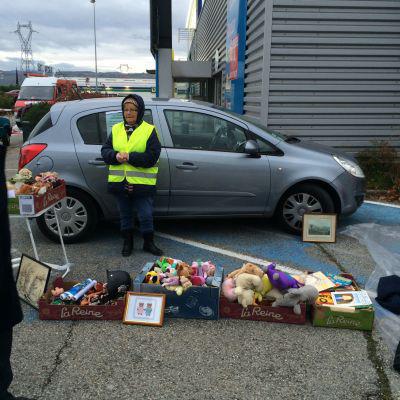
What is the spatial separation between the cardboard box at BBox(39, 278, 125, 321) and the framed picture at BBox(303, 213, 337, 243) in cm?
261

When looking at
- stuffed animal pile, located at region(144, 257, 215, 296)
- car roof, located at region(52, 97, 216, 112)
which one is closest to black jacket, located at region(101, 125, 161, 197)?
car roof, located at region(52, 97, 216, 112)

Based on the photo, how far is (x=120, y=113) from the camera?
5215 millimetres

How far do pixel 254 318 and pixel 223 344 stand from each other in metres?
0.41

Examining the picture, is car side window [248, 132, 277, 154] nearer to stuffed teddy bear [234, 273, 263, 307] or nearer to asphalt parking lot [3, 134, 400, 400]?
stuffed teddy bear [234, 273, 263, 307]

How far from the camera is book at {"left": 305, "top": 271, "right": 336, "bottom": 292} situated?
365 cm

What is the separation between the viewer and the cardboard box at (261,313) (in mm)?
3447

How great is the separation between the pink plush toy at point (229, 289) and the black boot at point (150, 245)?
4.60 ft

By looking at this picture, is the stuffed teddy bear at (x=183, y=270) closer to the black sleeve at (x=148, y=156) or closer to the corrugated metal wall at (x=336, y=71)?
the black sleeve at (x=148, y=156)

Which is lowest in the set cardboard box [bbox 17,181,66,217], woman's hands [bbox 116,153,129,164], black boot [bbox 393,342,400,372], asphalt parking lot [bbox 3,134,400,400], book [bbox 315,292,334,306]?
asphalt parking lot [bbox 3,134,400,400]

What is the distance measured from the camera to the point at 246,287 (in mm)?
3486

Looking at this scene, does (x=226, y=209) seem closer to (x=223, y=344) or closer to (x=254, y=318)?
(x=254, y=318)

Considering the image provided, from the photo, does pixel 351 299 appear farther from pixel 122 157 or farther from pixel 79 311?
pixel 122 157

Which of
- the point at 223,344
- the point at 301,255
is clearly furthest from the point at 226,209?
the point at 223,344

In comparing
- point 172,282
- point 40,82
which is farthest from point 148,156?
point 40,82
